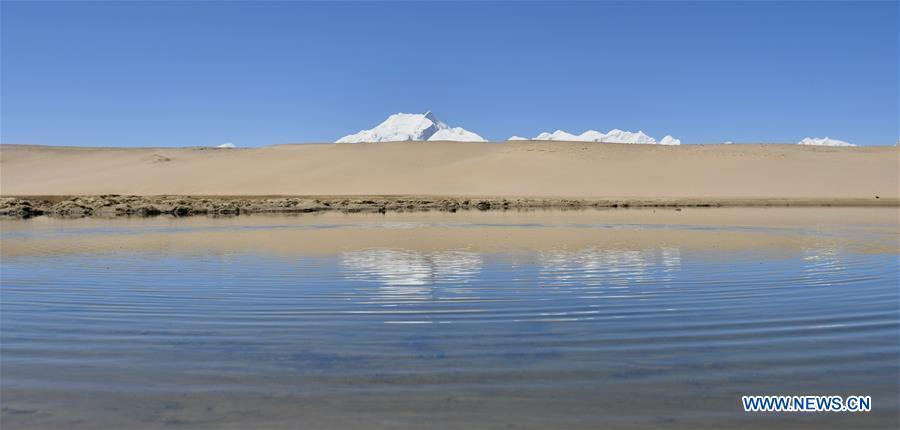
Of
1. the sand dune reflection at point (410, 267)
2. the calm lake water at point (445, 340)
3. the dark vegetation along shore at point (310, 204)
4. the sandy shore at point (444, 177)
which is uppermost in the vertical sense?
the sandy shore at point (444, 177)

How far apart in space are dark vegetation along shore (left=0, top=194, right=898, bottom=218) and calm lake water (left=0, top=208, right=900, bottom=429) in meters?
25.9

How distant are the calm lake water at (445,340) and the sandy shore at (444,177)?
29.2 meters

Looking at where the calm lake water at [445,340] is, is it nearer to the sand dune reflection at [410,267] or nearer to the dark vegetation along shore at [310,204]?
the sand dune reflection at [410,267]

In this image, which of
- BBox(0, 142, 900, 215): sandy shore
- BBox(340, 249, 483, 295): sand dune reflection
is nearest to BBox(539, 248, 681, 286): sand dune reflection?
BBox(340, 249, 483, 295): sand dune reflection

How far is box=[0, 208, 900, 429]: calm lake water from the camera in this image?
17.5 feet

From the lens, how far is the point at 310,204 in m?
45.6

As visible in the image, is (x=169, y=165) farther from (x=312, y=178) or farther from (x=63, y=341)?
(x=63, y=341)

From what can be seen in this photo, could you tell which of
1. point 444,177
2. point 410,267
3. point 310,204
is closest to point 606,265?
point 410,267

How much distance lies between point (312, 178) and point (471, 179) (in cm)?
1420

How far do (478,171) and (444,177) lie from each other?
12.4ft

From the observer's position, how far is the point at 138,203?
139 feet

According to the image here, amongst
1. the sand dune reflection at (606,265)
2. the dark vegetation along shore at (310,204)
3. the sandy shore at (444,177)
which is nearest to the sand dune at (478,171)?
the sandy shore at (444,177)

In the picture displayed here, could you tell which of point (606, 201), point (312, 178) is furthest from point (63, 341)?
point (312, 178)

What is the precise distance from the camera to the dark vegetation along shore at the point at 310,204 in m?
39.7
